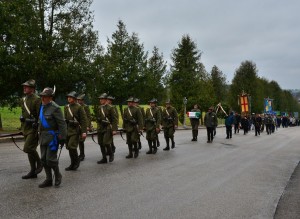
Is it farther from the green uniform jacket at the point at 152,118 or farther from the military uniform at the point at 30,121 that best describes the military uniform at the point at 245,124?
the military uniform at the point at 30,121

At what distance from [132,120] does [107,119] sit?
150 centimetres

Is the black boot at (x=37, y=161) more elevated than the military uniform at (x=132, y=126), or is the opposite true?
the military uniform at (x=132, y=126)

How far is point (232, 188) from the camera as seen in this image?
8500mm

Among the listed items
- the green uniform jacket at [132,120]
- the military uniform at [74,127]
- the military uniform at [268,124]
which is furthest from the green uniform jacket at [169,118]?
the military uniform at [268,124]

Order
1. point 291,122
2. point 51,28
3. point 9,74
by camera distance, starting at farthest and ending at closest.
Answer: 1. point 291,122
2. point 51,28
3. point 9,74

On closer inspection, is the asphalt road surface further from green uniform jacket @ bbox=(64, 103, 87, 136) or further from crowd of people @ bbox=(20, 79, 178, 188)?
green uniform jacket @ bbox=(64, 103, 87, 136)

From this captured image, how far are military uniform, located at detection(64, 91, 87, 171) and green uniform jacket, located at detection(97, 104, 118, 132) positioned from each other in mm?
1416

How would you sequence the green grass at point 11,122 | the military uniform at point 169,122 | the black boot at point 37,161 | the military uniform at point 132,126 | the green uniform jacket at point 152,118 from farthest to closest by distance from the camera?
the green grass at point 11,122 → the military uniform at point 169,122 → the green uniform jacket at point 152,118 → the military uniform at point 132,126 → the black boot at point 37,161

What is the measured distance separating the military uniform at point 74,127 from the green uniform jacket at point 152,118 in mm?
4855

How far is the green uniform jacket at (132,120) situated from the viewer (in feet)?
43.9

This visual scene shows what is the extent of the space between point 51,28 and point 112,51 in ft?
40.0

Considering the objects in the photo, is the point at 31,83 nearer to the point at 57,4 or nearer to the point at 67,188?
the point at 67,188

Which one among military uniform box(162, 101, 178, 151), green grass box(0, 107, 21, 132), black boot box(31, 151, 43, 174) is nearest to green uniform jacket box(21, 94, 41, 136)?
black boot box(31, 151, 43, 174)

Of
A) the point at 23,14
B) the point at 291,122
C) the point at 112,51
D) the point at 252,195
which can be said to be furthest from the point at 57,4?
the point at 291,122
